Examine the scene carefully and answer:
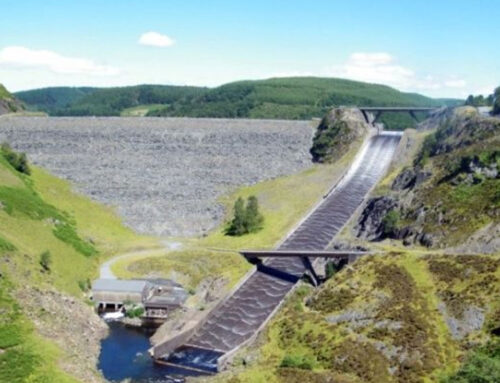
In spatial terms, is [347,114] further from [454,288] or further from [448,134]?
[454,288]

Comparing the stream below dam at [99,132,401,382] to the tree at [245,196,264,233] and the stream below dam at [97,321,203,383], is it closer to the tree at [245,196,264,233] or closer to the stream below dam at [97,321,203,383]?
the stream below dam at [97,321,203,383]

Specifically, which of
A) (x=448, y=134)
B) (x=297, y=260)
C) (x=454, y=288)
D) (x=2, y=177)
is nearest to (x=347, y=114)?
(x=448, y=134)

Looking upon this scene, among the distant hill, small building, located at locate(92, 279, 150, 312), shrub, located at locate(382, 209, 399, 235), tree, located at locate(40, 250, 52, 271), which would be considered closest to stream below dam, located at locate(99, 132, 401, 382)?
small building, located at locate(92, 279, 150, 312)

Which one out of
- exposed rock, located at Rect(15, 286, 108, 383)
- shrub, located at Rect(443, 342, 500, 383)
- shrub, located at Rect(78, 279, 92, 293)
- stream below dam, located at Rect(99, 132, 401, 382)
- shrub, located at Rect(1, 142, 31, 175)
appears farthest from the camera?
shrub, located at Rect(1, 142, 31, 175)

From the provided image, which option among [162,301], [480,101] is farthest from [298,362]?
[480,101]

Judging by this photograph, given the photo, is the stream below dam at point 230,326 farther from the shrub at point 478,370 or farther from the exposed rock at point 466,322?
the shrub at point 478,370

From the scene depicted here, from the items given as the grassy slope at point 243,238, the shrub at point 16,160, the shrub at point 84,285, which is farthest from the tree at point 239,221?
the shrub at point 16,160
